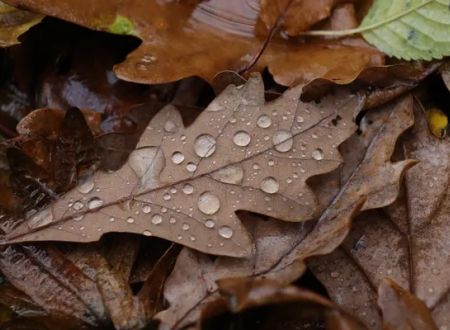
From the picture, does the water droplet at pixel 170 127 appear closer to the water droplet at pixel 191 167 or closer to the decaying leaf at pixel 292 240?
the water droplet at pixel 191 167

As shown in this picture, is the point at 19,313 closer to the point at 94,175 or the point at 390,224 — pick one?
the point at 94,175

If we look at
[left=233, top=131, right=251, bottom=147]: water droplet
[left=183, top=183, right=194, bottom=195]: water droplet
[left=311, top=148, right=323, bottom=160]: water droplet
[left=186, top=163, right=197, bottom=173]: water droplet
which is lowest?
[left=183, top=183, right=194, bottom=195]: water droplet

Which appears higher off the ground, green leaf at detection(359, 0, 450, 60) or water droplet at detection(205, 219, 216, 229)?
green leaf at detection(359, 0, 450, 60)

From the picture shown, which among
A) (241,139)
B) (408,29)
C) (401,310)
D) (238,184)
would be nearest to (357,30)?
(408,29)

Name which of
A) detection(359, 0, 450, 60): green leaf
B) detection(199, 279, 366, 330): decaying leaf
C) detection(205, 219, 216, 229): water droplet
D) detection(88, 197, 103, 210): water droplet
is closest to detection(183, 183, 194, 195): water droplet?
detection(205, 219, 216, 229): water droplet

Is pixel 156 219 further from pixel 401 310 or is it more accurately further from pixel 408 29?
pixel 408 29

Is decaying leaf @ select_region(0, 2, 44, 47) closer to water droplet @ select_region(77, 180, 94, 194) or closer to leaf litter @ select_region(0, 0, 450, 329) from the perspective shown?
leaf litter @ select_region(0, 0, 450, 329)
